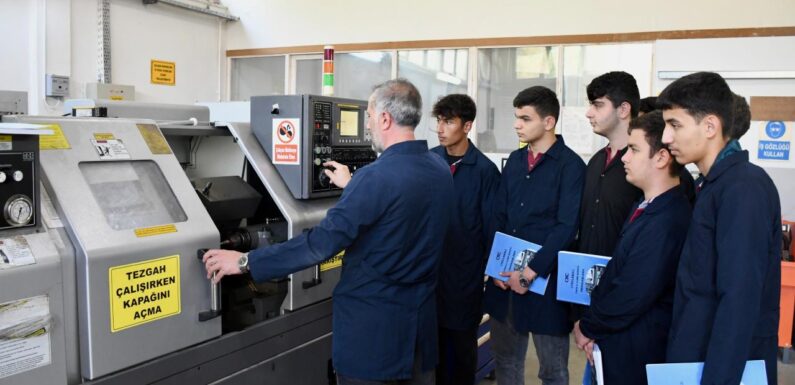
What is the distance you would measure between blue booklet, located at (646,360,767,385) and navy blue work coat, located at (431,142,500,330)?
1.04 meters

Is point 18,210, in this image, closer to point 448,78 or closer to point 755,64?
point 448,78

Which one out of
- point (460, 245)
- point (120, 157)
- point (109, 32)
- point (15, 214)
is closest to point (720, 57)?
point (460, 245)

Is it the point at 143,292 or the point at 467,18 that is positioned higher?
the point at 467,18

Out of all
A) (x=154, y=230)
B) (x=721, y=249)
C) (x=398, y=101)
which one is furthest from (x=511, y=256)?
(x=154, y=230)

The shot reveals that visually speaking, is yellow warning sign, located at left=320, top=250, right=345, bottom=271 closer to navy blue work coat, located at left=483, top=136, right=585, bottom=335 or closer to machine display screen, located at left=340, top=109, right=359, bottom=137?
machine display screen, located at left=340, top=109, right=359, bottom=137

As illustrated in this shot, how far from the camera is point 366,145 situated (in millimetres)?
2281

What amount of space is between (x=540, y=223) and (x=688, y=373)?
36.0 inches

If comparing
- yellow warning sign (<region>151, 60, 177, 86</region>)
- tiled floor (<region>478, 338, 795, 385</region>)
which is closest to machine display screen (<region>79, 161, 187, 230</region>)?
tiled floor (<region>478, 338, 795, 385</region>)

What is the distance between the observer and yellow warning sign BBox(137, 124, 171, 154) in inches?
69.1

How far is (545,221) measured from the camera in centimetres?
225

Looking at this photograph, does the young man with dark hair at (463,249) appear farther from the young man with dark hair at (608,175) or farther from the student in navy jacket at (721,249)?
the student in navy jacket at (721,249)

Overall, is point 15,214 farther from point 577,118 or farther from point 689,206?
point 577,118

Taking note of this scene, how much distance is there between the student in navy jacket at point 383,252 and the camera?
5.23ft

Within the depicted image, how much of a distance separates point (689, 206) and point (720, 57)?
3355 mm
